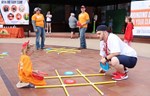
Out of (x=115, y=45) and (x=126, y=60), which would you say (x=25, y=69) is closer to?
(x=115, y=45)

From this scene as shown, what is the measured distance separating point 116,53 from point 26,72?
1917 mm

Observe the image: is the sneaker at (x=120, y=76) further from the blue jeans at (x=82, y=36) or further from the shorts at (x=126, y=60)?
the blue jeans at (x=82, y=36)

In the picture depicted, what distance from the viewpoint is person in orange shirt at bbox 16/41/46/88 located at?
4.98 meters

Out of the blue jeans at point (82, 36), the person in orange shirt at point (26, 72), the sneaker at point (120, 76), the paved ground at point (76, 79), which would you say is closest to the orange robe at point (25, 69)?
the person in orange shirt at point (26, 72)

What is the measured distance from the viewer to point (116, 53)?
5.66m

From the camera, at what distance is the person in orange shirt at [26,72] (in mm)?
4980

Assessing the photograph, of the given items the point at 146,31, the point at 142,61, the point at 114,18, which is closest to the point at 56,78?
the point at 142,61

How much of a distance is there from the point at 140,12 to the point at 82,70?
9.58 meters

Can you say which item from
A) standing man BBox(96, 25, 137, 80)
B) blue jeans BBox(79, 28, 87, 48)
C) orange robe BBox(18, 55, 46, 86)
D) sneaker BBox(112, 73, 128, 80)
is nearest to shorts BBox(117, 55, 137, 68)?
standing man BBox(96, 25, 137, 80)

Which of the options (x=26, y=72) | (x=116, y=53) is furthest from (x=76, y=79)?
(x=26, y=72)

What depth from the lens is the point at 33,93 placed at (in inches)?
194

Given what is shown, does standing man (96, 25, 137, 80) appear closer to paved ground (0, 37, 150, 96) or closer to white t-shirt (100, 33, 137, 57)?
white t-shirt (100, 33, 137, 57)

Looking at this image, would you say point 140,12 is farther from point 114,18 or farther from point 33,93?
point 33,93

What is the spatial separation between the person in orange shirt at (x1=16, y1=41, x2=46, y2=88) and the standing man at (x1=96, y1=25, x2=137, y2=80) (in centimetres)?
153
